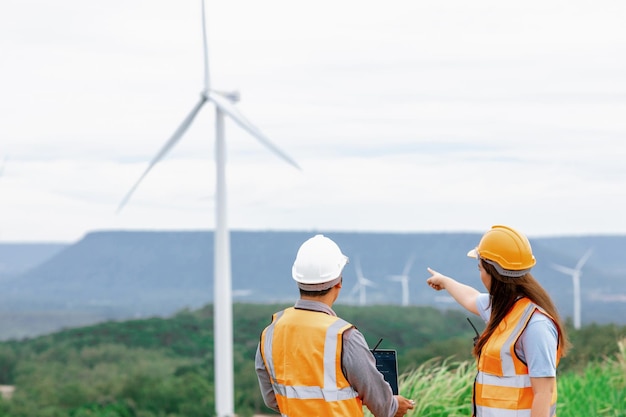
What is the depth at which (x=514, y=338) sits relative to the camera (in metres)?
5.09

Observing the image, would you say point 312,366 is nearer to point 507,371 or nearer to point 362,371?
point 362,371

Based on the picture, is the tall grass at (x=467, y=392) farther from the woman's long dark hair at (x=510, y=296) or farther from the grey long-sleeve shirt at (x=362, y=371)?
the grey long-sleeve shirt at (x=362, y=371)

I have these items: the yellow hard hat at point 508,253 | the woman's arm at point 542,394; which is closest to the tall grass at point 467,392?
the yellow hard hat at point 508,253

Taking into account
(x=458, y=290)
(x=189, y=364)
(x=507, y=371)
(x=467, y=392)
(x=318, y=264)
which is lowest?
(x=189, y=364)

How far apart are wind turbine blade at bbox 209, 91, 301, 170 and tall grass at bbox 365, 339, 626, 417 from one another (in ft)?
39.4

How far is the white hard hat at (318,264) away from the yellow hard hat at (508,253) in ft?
2.55

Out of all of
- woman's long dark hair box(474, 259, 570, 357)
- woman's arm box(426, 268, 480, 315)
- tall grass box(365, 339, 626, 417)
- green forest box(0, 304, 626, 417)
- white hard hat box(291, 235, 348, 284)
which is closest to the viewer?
white hard hat box(291, 235, 348, 284)

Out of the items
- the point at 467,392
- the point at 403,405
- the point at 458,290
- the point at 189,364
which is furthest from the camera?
the point at 189,364

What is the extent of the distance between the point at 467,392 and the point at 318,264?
6.07 metres

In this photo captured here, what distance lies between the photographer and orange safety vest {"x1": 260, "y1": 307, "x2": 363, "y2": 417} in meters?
4.83

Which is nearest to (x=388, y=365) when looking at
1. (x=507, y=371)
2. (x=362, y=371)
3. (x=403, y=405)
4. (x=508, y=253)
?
(x=403, y=405)

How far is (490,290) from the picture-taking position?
210 inches

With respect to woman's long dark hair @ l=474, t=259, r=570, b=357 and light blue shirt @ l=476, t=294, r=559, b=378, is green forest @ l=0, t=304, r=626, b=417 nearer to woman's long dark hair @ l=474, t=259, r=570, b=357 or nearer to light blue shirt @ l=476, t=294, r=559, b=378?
woman's long dark hair @ l=474, t=259, r=570, b=357

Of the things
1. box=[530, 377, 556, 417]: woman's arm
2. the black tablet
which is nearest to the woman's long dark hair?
box=[530, 377, 556, 417]: woman's arm
